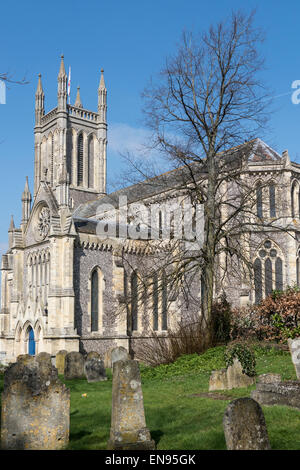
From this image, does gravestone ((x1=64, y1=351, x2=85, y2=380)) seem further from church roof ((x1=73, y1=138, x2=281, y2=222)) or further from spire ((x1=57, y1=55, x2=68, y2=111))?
spire ((x1=57, y1=55, x2=68, y2=111))

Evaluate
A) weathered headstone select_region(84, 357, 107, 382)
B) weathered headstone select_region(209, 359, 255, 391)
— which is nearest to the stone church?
weathered headstone select_region(84, 357, 107, 382)

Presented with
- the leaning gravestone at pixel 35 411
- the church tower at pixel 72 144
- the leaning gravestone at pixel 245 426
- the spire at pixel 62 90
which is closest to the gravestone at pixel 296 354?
the leaning gravestone at pixel 245 426

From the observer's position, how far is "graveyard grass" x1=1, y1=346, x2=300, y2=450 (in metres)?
7.66

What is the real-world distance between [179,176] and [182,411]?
37.4 feet

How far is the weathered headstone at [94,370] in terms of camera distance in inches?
678

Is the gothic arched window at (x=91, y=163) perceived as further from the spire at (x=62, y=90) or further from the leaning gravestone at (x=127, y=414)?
the leaning gravestone at (x=127, y=414)

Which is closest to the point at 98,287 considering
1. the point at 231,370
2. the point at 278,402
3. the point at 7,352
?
the point at 7,352

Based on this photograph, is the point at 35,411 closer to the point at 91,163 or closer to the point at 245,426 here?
the point at 245,426

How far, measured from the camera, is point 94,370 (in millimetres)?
17234

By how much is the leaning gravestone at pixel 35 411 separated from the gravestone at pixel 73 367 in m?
11.0

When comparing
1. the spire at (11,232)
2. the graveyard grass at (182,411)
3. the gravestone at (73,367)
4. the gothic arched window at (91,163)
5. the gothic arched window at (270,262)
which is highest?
the gothic arched window at (91,163)

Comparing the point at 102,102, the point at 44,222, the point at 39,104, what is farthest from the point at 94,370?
the point at 39,104

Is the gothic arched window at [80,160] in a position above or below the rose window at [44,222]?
above
